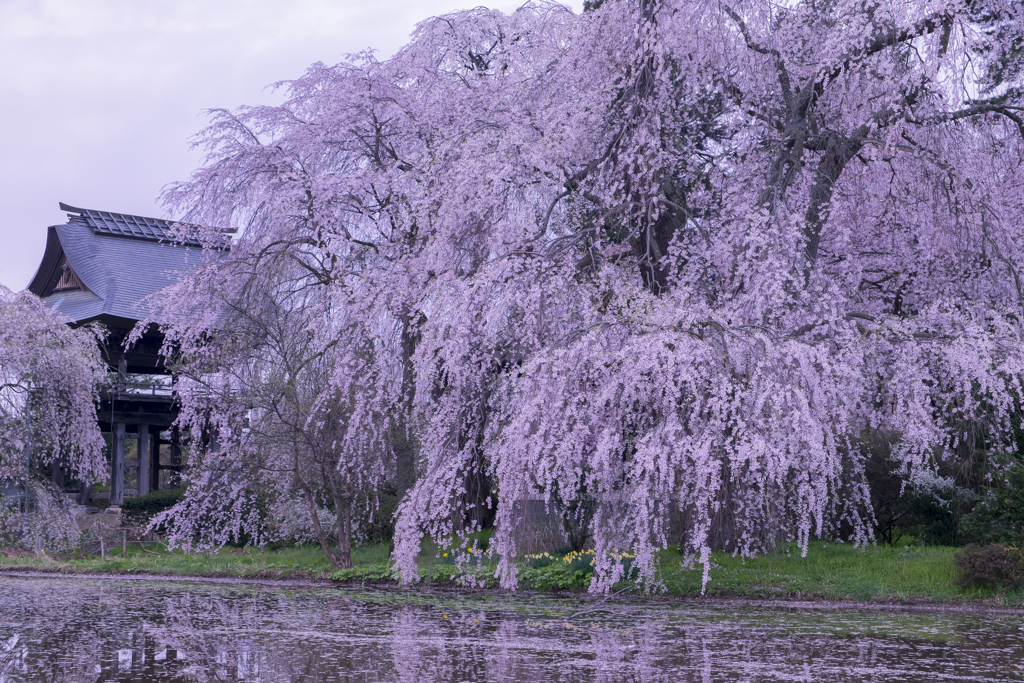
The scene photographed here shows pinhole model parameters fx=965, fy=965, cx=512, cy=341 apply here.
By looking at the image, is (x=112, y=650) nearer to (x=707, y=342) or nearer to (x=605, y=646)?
(x=605, y=646)

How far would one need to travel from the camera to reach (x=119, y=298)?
95.4 feet

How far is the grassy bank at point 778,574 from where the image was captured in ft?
41.5

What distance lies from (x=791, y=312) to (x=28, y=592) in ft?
40.5

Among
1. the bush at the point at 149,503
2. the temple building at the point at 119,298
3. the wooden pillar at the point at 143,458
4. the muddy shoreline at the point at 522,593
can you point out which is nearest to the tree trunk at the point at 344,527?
the muddy shoreline at the point at 522,593

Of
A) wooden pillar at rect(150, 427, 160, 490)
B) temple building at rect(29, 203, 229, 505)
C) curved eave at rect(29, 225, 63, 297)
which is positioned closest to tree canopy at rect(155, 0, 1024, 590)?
temple building at rect(29, 203, 229, 505)

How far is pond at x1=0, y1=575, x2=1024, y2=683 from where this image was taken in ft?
25.7

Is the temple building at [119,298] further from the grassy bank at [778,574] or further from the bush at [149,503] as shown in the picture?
the grassy bank at [778,574]

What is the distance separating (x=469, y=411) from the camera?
12.4m

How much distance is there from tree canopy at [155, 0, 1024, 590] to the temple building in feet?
45.7

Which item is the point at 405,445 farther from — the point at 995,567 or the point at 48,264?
the point at 48,264

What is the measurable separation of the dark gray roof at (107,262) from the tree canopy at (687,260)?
47.5ft

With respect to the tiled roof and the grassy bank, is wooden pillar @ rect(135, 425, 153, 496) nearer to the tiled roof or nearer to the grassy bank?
the tiled roof

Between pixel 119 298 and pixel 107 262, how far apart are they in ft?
7.15

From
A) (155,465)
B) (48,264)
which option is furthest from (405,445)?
(155,465)
